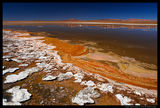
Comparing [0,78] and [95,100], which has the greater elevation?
[0,78]

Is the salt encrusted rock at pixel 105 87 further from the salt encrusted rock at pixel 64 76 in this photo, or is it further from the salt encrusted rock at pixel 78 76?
the salt encrusted rock at pixel 64 76

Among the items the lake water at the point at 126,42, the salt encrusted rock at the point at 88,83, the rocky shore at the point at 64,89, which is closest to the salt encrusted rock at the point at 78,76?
the rocky shore at the point at 64,89

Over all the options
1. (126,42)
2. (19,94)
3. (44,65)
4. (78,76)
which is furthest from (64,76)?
(126,42)

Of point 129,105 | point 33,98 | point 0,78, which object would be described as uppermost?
point 0,78

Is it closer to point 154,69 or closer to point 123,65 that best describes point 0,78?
point 123,65

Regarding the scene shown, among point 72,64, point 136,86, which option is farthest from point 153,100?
point 72,64

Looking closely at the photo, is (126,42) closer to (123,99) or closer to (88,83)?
(88,83)
